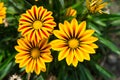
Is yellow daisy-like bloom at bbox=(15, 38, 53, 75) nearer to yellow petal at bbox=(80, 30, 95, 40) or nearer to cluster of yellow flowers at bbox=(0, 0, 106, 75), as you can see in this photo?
cluster of yellow flowers at bbox=(0, 0, 106, 75)

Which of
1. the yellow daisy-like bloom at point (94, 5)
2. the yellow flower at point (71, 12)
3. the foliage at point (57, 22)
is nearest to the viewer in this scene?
the yellow daisy-like bloom at point (94, 5)

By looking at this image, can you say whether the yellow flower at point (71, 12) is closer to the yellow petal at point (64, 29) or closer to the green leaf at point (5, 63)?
Answer: the yellow petal at point (64, 29)

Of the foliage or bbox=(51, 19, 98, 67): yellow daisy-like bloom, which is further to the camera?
the foliage

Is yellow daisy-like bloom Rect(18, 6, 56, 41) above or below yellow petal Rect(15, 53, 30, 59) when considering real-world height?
above

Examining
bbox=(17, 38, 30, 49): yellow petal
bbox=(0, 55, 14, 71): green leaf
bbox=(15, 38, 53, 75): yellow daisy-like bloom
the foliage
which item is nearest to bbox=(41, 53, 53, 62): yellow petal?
bbox=(15, 38, 53, 75): yellow daisy-like bloom

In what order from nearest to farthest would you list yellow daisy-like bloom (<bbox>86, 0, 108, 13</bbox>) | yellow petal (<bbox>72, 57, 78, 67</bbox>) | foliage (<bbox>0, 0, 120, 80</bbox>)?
yellow petal (<bbox>72, 57, 78, 67</bbox>)
yellow daisy-like bloom (<bbox>86, 0, 108, 13</bbox>)
foliage (<bbox>0, 0, 120, 80</bbox>)

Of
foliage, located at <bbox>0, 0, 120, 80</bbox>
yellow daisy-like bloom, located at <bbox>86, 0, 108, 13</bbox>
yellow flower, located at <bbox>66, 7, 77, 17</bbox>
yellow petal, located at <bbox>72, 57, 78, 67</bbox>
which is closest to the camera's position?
yellow petal, located at <bbox>72, 57, 78, 67</bbox>

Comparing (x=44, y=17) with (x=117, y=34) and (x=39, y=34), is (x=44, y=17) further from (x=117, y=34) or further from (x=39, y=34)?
(x=117, y=34)

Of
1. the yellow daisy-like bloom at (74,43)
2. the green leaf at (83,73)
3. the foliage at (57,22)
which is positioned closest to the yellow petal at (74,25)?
the yellow daisy-like bloom at (74,43)
